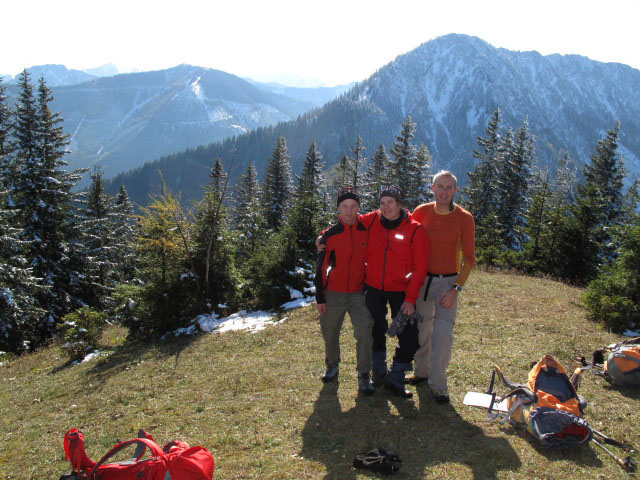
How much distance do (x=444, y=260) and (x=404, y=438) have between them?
222 cm

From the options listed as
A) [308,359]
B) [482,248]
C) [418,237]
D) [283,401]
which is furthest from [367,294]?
[482,248]

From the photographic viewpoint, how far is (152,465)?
319 cm

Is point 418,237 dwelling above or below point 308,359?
above

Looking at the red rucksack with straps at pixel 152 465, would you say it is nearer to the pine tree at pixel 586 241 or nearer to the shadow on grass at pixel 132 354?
the shadow on grass at pixel 132 354

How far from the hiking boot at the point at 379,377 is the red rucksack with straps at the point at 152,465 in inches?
121

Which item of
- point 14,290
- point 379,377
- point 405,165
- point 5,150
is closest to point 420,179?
point 405,165

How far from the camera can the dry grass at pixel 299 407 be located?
4.20 metres

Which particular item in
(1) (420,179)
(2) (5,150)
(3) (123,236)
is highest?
(2) (5,150)

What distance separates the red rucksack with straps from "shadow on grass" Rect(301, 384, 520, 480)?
1.44 m

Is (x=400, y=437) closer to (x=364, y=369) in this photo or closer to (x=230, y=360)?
(x=364, y=369)

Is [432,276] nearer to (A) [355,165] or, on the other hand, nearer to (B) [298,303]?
(B) [298,303]

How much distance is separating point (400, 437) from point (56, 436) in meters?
5.58

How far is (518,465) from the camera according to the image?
395 cm

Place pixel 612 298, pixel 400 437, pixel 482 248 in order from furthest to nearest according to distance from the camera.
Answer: pixel 482 248 → pixel 612 298 → pixel 400 437
